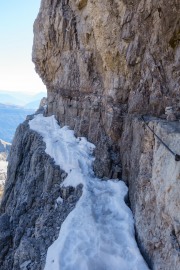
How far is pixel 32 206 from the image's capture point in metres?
15.3

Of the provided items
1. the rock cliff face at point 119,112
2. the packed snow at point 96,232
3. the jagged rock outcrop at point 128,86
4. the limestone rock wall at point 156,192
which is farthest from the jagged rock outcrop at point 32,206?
the limestone rock wall at point 156,192

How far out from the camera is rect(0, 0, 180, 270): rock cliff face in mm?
8742

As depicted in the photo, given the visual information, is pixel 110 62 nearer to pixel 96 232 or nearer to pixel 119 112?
pixel 119 112

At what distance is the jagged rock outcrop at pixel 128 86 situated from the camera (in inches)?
361

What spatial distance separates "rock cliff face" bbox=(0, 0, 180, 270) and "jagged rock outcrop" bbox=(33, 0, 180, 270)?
3 centimetres

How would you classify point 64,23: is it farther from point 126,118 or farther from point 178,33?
point 178,33

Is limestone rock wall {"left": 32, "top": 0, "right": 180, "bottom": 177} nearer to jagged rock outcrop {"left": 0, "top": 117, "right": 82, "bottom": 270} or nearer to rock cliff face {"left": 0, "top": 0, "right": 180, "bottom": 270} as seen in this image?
rock cliff face {"left": 0, "top": 0, "right": 180, "bottom": 270}

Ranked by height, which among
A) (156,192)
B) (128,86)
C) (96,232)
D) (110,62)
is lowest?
(96,232)

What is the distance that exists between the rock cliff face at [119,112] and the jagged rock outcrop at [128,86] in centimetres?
3

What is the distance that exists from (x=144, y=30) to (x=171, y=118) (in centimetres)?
397

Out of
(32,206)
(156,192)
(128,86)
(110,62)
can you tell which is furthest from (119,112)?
(32,206)

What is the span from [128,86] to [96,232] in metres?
6.21

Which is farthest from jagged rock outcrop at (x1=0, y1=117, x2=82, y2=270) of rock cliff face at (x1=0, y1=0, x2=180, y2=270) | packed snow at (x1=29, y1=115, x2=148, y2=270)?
packed snow at (x1=29, y1=115, x2=148, y2=270)

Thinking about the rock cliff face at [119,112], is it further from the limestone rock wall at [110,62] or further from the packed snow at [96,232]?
the packed snow at [96,232]
